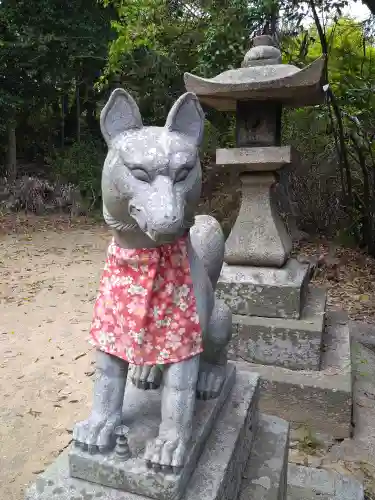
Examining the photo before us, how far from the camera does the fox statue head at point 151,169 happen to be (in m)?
1.19

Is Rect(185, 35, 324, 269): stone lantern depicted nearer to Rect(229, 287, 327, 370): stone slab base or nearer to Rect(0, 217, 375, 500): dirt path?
Rect(229, 287, 327, 370): stone slab base

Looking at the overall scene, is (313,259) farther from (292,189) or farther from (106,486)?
(106,486)

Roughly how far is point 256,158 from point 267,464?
1.99 metres

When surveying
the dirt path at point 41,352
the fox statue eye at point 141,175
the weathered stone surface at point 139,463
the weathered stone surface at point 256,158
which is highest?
the weathered stone surface at point 256,158

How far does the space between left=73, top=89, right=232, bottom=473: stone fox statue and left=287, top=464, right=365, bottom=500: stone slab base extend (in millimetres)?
1177

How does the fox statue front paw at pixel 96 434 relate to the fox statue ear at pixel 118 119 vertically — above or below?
below

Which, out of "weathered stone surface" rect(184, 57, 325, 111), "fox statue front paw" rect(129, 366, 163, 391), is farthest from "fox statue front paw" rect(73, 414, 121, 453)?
"weathered stone surface" rect(184, 57, 325, 111)

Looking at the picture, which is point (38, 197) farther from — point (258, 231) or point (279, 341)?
point (279, 341)

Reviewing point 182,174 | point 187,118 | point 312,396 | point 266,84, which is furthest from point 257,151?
point 182,174

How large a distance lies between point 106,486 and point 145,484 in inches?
5.2

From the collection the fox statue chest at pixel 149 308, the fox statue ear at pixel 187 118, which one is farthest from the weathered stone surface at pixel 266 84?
the fox statue chest at pixel 149 308

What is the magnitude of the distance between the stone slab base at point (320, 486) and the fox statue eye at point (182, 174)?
5.64 ft

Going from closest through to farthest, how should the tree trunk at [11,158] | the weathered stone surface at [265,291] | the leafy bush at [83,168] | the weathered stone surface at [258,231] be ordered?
the weathered stone surface at [265,291] < the weathered stone surface at [258,231] < the leafy bush at [83,168] < the tree trunk at [11,158]

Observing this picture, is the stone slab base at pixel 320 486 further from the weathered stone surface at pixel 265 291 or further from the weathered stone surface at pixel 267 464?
the weathered stone surface at pixel 265 291
